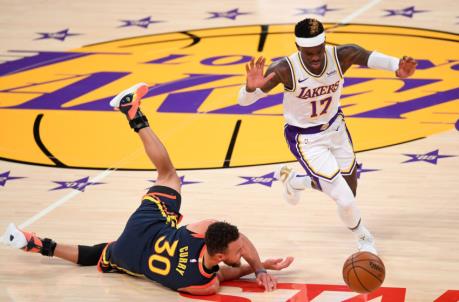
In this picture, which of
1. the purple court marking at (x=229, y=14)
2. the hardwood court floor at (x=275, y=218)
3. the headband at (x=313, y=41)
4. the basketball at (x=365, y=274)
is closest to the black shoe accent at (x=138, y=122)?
the hardwood court floor at (x=275, y=218)

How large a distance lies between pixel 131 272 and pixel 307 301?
1.39 metres

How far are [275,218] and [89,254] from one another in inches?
67.7

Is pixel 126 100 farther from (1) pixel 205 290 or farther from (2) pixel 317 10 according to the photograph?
(2) pixel 317 10

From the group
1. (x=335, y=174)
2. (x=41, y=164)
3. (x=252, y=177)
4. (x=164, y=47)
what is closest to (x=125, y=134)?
(x=41, y=164)

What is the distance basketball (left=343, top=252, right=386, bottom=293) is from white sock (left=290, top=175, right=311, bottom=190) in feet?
4.86

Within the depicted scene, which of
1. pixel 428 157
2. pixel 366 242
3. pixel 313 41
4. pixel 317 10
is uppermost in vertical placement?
pixel 317 10

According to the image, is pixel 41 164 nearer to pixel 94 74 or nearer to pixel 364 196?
pixel 94 74

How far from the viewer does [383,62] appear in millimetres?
7434

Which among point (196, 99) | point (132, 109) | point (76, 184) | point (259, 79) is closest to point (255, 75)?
point (259, 79)

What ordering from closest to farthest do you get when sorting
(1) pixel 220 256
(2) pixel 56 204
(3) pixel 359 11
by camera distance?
1. (1) pixel 220 256
2. (2) pixel 56 204
3. (3) pixel 359 11

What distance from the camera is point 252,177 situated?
9.31m

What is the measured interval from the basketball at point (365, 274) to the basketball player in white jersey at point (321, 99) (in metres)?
0.68

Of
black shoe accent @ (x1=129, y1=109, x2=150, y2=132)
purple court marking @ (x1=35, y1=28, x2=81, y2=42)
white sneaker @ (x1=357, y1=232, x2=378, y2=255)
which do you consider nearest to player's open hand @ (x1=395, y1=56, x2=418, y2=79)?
white sneaker @ (x1=357, y1=232, x2=378, y2=255)

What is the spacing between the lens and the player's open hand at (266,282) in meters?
7.18
